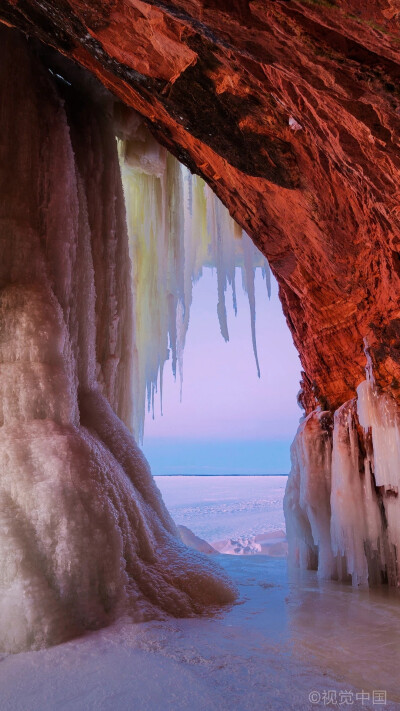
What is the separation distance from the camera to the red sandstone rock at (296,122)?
1.36m

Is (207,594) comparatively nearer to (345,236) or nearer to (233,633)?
(233,633)

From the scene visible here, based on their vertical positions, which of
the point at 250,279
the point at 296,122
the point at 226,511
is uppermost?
the point at 250,279

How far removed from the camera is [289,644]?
2100mm

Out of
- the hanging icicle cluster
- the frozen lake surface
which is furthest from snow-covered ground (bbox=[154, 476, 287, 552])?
the hanging icicle cluster

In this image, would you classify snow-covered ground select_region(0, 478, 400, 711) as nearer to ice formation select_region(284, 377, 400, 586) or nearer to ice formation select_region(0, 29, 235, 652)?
ice formation select_region(0, 29, 235, 652)

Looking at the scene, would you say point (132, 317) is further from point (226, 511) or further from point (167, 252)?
point (226, 511)

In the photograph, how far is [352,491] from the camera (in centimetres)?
357

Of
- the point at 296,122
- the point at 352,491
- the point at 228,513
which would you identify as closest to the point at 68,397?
the point at 296,122

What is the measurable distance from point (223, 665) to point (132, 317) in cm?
278

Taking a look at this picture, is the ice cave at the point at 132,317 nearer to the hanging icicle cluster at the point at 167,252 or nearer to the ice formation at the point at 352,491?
the ice formation at the point at 352,491

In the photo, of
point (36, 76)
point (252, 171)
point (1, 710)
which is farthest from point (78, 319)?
point (1, 710)

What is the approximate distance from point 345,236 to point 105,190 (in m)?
1.89

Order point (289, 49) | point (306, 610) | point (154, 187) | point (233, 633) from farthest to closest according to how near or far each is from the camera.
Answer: point (154, 187), point (306, 610), point (233, 633), point (289, 49)

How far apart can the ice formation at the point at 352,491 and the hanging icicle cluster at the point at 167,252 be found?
4.88 ft
